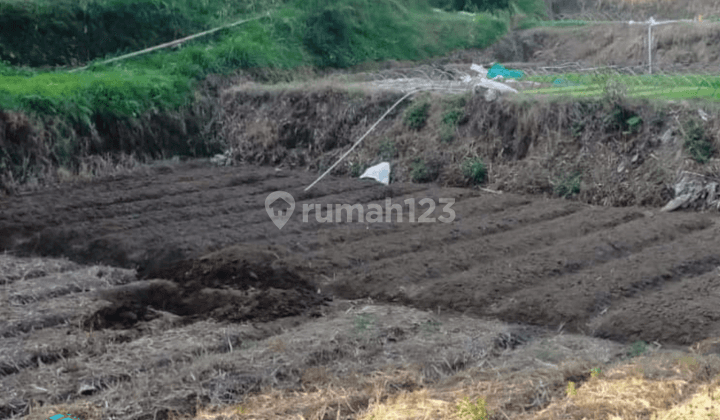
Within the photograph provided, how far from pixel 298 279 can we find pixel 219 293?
0.78 metres

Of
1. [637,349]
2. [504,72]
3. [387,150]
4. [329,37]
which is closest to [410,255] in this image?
[637,349]

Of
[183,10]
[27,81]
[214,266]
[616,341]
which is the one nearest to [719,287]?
[616,341]

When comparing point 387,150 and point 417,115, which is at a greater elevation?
point 417,115

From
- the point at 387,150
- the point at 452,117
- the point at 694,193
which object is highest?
A: the point at 452,117

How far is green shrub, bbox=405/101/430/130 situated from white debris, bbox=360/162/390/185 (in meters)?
0.82

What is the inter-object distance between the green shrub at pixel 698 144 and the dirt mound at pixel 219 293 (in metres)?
5.17

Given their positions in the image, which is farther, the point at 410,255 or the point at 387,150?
the point at 387,150

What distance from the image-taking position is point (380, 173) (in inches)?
489

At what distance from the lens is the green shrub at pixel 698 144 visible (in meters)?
Answer: 9.90

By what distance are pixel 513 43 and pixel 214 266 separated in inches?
735

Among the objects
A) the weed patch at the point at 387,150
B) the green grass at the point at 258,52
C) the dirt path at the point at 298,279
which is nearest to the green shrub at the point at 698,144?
the dirt path at the point at 298,279

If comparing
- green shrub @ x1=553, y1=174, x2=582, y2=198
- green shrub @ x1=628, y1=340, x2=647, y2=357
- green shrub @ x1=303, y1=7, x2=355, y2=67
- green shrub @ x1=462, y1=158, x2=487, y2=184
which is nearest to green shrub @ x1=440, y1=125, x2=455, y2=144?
green shrub @ x1=462, y1=158, x2=487, y2=184

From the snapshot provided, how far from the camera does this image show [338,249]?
855cm

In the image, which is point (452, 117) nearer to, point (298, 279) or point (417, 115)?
point (417, 115)
